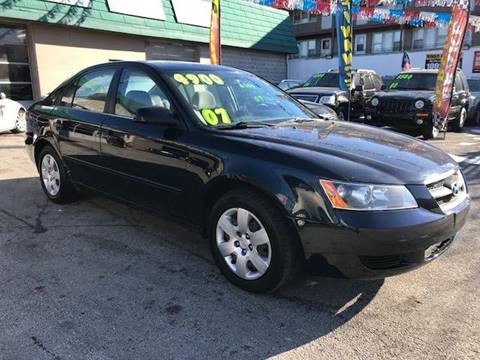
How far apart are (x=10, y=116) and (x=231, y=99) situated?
8.75 meters

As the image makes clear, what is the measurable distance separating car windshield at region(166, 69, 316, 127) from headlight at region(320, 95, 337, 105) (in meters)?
7.07

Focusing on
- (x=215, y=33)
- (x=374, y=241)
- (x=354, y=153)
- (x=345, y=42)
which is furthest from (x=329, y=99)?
(x=374, y=241)

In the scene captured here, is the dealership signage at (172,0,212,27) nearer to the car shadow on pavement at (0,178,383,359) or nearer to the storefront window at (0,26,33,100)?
the storefront window at (0,26,33,100)

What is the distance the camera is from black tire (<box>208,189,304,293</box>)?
2.88m

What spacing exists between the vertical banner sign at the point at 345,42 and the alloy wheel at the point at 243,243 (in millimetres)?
9134

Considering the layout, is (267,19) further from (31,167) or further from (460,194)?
(460,194)

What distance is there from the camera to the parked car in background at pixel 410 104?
10641 millimetres

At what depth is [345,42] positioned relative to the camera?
1156 cm

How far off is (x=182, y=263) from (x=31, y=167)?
189 inches

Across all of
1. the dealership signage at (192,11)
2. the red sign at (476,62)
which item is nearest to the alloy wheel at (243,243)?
the dealership signage at (192,11)

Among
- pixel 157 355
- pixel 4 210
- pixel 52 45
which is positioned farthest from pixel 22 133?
pixel 157 355

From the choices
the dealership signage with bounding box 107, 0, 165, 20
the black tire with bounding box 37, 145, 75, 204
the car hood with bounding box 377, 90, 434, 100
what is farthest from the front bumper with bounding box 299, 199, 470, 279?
the dealership signage with bounding box 107, 0, 165, 20

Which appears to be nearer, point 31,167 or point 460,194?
point 460,194

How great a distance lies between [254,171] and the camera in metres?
3.00
